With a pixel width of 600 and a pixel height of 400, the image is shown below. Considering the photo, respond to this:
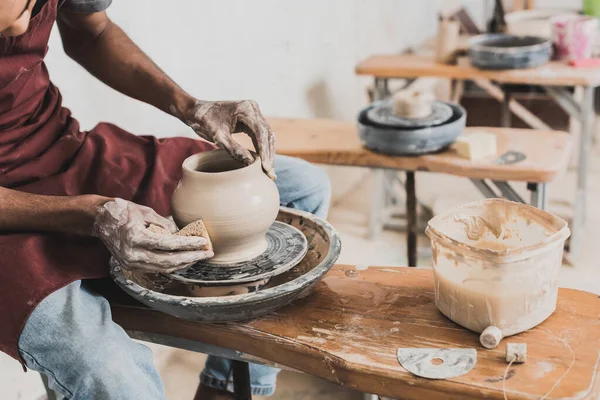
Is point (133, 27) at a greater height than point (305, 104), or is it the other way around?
point (133, 27)

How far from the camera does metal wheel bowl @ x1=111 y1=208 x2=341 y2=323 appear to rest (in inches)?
47.2

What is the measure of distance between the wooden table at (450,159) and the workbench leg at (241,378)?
0.93 metres

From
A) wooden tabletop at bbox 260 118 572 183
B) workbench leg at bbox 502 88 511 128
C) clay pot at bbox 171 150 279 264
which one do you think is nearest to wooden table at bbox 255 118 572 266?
wooden tabletop at bbox 260 118 572 183

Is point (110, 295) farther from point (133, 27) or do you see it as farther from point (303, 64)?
point (303, 64)

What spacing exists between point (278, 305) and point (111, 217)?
349 mm

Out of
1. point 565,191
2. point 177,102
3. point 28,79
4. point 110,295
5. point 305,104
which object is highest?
point 28,79

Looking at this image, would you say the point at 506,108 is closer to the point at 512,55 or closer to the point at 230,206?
the point at 512,55

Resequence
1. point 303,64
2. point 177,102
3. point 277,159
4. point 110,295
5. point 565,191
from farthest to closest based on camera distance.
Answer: point 565,191
point 303,64
point 277,159
point 177,102
point 110,295

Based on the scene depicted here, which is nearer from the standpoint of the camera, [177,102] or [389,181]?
[177,102]

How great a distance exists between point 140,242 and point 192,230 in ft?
0.37

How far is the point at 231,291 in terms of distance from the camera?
1284 millimetres

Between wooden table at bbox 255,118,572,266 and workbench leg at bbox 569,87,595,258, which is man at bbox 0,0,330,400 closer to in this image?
wooden table at bbox 255,118,572,266

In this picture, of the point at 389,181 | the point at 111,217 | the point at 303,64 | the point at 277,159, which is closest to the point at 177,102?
the point at 277,159

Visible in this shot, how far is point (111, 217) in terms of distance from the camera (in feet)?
4.06
